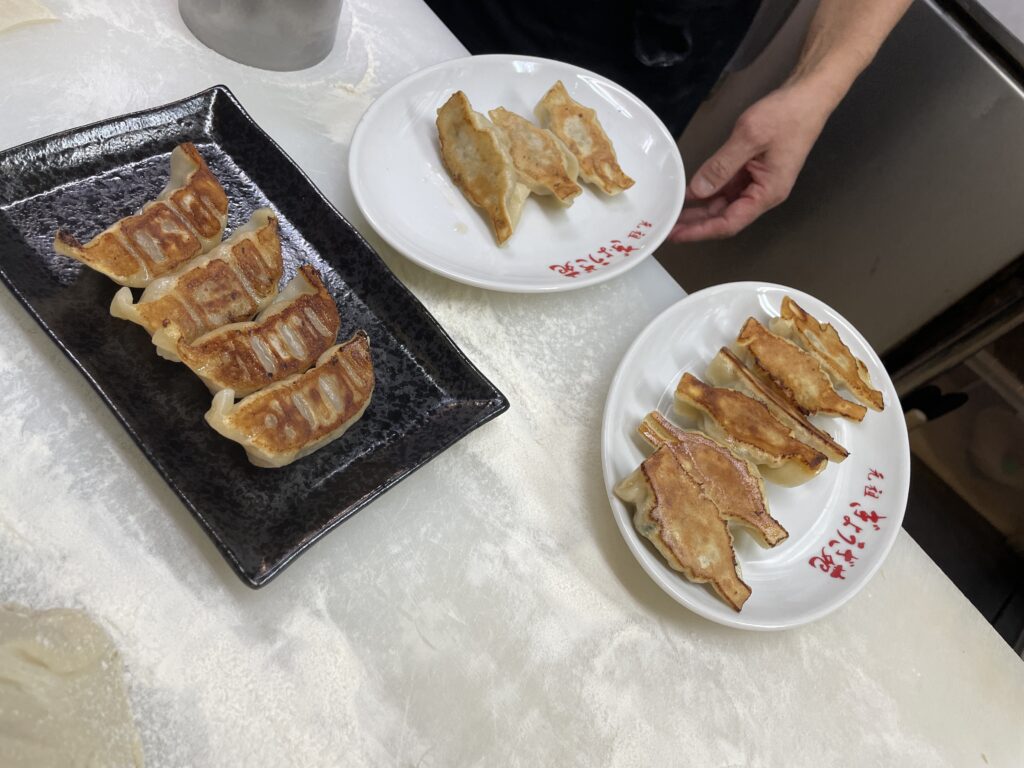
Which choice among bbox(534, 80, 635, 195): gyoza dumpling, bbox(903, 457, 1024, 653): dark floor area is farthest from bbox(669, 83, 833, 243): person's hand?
bbox(903, 457, 1024, 653): dark floor area

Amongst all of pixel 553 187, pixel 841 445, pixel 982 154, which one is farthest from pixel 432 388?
pixel 982 154

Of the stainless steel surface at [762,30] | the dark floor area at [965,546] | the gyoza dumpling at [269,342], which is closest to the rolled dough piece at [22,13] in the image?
the gyoza dumpling at [269,342]

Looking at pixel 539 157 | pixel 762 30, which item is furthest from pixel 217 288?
pixel 762 30

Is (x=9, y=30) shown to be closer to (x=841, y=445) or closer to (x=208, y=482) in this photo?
(x=208, y=482)

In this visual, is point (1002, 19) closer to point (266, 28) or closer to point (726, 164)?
point (726, 164)

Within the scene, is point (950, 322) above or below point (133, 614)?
above
